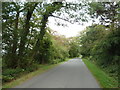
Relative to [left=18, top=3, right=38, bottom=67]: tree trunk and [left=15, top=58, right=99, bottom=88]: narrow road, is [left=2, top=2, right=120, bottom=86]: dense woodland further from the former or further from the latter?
[left=15, top=58, right=99, bottom=88]: narrow road

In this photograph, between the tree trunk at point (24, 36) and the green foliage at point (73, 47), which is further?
the green foliage at point (73, 47)

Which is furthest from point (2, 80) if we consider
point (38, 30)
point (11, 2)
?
point (38, 30)

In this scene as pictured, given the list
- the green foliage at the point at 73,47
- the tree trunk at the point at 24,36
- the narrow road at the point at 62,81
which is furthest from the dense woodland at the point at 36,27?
the green foliage at the point at 73,47

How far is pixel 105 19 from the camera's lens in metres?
11.5

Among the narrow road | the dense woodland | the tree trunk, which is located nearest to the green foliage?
the dense woodland

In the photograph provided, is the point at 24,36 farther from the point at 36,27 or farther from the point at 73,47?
the point at 73,47

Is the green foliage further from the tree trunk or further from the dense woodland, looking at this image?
the tree trunk

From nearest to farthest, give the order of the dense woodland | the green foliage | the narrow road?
the narrow road, the dense woodland, the green foliage

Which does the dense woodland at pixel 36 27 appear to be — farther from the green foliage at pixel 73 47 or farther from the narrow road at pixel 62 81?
the green foliage at pixel 73 47

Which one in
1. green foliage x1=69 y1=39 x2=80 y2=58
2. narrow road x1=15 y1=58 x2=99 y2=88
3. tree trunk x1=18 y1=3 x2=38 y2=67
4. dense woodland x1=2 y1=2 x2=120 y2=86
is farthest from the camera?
green foliage x1=69 y1=39 x2=80 y2=58

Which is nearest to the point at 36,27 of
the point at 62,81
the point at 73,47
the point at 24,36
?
the point at 24,36

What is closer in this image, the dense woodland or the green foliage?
the dense woodland

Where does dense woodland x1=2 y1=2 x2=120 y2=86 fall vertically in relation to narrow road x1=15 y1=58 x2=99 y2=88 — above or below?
above

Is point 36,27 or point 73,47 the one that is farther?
point 73,47
